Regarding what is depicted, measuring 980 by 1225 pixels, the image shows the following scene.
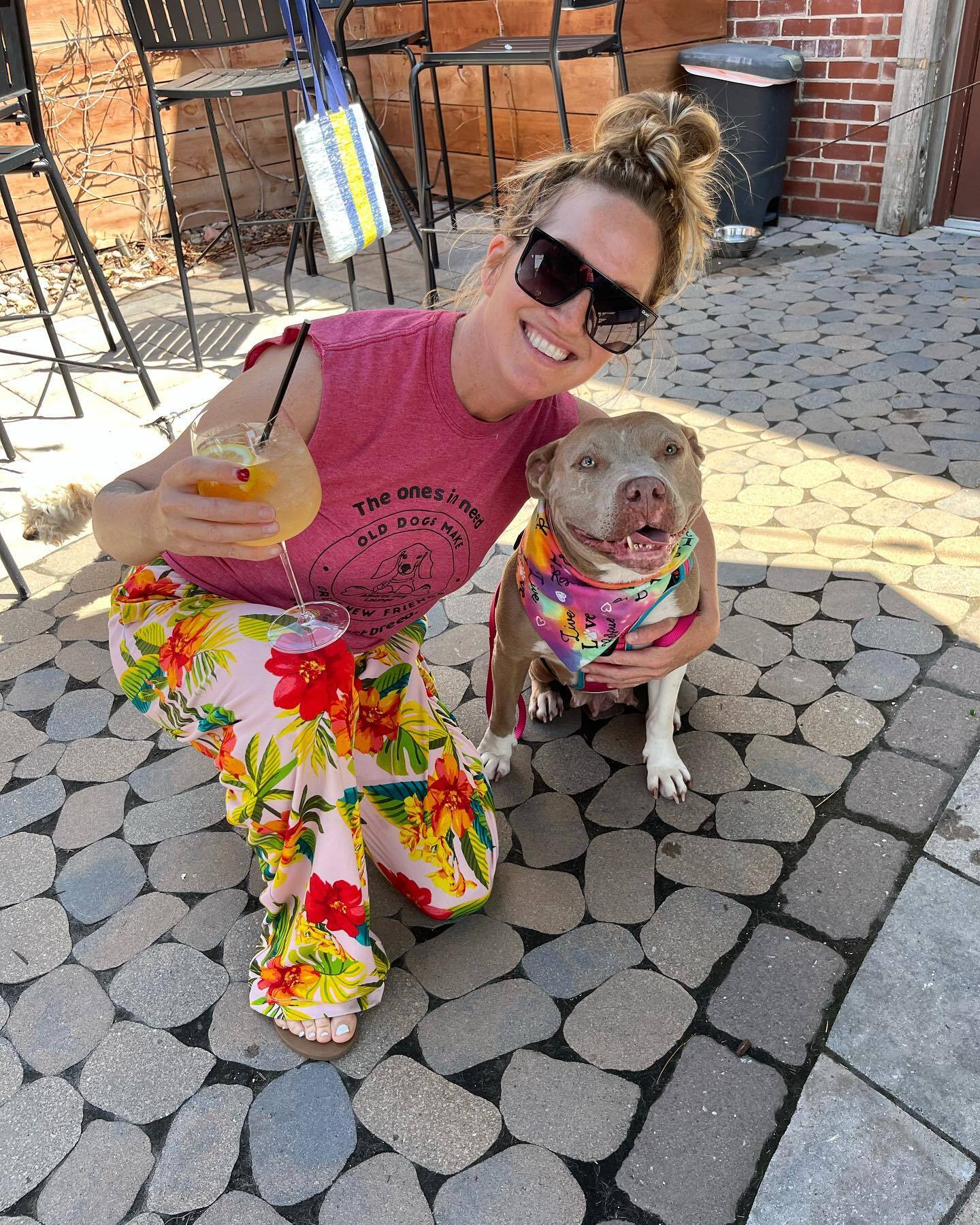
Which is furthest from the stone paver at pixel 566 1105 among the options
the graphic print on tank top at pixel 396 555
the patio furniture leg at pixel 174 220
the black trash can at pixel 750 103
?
the black trash can at pixel 750 103

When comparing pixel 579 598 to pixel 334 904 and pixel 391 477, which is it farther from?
pixel 334 904

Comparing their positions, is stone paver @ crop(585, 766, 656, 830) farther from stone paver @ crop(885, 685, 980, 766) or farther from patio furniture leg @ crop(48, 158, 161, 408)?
patio furniture leg @ crop(48, 158, 161, 408)

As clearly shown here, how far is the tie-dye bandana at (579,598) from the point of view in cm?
207

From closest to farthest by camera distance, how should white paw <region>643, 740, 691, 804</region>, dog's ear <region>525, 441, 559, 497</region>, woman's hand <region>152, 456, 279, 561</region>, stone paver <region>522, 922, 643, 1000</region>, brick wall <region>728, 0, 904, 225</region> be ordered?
woman's hand <region>152, 456, 279, 561</region>, stone paver <region>522, 922, 643, 1000</region>, dog's ear <region>525, 441, 559, 497</region>, white paw <region>643, 740, 691, 804</region>, brick wall <region>728, 0, 904, 225</region>

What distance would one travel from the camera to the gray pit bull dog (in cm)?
191

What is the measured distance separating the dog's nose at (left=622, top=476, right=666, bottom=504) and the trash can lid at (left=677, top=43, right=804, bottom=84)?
5.25 meters

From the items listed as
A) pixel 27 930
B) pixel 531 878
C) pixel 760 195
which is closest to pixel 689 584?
pixel 531 878

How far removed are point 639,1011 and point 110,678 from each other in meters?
2.00

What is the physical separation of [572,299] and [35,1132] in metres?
1.88

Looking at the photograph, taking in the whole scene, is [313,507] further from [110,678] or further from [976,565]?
[976,565]

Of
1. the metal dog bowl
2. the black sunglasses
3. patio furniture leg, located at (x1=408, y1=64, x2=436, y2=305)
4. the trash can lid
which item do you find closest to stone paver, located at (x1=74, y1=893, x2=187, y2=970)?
the black sunglasses

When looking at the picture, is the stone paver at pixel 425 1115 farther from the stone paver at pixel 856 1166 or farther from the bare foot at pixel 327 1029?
the stone paver at pixel 856 1166

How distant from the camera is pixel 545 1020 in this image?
6.14 feet

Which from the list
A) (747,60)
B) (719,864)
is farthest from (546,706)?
(747,60)
